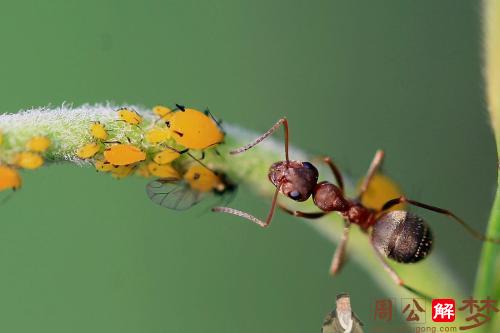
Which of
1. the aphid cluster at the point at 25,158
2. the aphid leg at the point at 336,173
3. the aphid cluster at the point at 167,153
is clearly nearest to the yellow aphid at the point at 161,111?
the aphid cluster at the point at 167,153

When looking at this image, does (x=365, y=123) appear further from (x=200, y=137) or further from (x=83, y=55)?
(x=200, y=137)

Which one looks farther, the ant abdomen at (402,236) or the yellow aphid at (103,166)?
the ant abdomen at (402,236)

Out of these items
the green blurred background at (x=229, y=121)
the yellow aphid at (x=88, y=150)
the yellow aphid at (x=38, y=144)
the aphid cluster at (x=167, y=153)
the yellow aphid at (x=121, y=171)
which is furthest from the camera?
the green blurred background at (x=229, y=121)

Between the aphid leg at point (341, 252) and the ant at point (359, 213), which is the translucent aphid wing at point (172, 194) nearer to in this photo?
the ant at point (359, 213)

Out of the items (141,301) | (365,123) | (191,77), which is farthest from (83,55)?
(365,123)

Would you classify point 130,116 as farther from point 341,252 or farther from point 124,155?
point 341,252

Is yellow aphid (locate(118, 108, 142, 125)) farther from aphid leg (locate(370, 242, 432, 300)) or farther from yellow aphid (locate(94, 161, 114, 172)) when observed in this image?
aphid leg (locate(370, 242, 432, 300))

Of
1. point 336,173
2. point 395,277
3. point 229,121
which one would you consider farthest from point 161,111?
point 229,121

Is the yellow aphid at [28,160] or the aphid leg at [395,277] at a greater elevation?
the aphid leg at [395,277]
